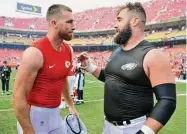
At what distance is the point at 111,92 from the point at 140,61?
51 cm

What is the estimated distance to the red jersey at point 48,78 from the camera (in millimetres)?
3402

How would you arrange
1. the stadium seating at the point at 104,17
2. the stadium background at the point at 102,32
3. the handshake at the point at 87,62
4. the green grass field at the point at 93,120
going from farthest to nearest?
the stadium seating at the point at 104,17 < the stadium background at the point at 102,32 < the green grass field at the point at 93,120 < the handshake at the point at 87,62

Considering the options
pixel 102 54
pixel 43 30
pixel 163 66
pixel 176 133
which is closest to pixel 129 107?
pixel 163 66

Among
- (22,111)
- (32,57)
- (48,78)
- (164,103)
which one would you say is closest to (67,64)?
(48,78)

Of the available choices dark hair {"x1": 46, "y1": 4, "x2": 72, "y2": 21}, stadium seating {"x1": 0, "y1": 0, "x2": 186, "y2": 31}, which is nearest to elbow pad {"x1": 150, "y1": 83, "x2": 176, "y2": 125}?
dark hair {"x1": 46, "y1": 4, "x2": 72, "y2": 21}

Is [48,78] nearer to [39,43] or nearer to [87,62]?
[39,43]

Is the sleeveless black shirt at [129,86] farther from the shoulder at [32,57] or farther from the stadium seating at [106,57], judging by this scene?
the stadium seating at [106,57]

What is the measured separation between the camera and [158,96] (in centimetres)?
261

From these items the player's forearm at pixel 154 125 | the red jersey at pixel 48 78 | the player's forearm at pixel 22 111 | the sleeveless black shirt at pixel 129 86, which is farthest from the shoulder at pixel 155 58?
the player's forearm at pixel 22 111

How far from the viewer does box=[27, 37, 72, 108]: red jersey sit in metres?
3.40

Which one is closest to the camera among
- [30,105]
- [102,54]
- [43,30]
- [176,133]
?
[30,105]

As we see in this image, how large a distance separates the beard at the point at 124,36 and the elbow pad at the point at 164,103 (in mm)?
711

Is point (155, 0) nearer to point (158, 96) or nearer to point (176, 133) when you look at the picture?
point (176, 133)

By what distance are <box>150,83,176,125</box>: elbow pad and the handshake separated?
1.42 meters
